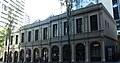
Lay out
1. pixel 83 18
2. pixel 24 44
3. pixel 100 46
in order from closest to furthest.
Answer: pixel 100 46
pixel 83 18
pixel 24 44

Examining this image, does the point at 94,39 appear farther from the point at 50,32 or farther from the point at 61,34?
the point at 50,32

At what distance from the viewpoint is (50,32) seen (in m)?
36.8

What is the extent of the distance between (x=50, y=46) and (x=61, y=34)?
3745mm

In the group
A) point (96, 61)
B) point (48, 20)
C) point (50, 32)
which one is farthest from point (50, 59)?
point (96, 61)

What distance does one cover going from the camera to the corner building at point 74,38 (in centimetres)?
2876

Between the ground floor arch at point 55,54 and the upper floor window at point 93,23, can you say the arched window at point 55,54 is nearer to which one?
the ground floor arch at point 55,54

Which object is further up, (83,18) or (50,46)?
(83,18)

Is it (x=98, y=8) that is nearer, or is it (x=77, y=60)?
(x=98, y=8)

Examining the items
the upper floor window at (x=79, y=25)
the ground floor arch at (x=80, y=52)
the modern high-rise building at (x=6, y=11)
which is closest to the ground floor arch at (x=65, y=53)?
the ground floor arch at (x=80, y=52)

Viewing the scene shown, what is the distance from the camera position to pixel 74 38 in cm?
3167

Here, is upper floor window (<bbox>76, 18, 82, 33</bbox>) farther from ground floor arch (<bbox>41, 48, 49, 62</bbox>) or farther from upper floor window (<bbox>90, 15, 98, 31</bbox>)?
ground floor arch (<bbox>41, 48, 49, 62</bbox>)

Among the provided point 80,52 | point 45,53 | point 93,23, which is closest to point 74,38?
point 80,52

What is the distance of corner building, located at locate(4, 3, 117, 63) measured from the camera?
28761 millimetres

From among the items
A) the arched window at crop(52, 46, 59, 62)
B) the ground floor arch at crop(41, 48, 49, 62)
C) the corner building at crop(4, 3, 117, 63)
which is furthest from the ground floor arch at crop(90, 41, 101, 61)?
the ground floor arch at crop(41, 48, 49, 62)
